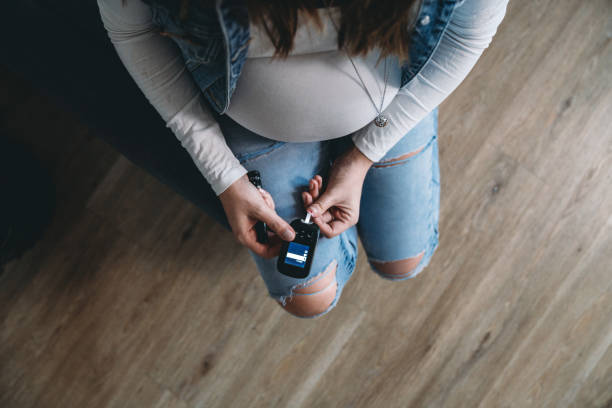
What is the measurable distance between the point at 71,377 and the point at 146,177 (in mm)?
636

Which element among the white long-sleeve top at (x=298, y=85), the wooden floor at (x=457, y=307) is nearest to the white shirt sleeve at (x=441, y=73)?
the white long-sleeve top at (x=298, y=85)

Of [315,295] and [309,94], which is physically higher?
[309,94]

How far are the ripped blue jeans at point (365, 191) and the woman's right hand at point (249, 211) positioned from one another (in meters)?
0.06

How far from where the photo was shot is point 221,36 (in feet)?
1.72

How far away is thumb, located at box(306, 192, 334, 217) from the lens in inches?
29.9

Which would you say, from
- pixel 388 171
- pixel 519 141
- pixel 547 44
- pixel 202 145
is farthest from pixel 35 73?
pixel 547 44

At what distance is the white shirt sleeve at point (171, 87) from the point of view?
590mm

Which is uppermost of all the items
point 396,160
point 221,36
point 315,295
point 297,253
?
point 221,36

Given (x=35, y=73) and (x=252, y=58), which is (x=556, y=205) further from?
(x=35, y=73)

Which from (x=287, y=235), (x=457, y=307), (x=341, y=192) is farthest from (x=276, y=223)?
(x=457, y=307)

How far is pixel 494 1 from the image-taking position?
0.61 meters

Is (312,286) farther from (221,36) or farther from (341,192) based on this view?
(221,36)

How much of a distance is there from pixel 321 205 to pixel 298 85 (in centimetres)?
25

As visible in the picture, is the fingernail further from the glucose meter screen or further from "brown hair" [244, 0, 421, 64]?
"brown hair" [244, 0, 421, 64]
